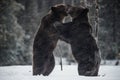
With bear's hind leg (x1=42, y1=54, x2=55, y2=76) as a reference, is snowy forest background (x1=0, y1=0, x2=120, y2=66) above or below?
below

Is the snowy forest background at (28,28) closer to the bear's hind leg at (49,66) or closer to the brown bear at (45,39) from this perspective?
the brown bear at (45,39)

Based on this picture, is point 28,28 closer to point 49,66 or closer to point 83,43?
point 49,66

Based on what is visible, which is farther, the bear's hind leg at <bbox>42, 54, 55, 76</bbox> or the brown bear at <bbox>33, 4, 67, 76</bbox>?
the bear's hind leg at <bbox>42, 54, 55, 76</bbox>

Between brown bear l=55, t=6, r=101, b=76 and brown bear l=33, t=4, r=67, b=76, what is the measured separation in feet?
0.68

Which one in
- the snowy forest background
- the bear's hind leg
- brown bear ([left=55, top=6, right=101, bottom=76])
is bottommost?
the snowy forest background

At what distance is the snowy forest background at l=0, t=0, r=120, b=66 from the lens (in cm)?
1562

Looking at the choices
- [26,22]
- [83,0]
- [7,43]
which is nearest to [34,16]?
[26,22]

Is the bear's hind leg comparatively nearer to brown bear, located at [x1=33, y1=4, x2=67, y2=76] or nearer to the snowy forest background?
brown bear, located at [x1=33, y1=4, x2=67, y2=76]

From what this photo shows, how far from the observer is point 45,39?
8.55m

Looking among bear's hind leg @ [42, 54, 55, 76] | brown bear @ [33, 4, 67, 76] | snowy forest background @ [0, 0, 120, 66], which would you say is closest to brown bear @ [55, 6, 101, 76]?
brown bear @ [33, 4, 67, 76]

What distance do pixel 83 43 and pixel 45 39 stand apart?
997 millimetres

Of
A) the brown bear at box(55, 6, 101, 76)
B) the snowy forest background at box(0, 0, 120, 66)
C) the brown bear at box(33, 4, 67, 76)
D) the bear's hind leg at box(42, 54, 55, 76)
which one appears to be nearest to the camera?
the brown bear at box(55, 6, 101, 76)

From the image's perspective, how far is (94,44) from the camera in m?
8.30

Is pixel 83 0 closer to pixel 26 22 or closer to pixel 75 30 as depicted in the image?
pixel 75 30
